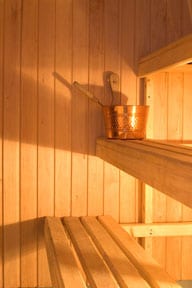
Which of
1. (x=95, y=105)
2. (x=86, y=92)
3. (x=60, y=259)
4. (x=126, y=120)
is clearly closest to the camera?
(x=60, y=259)

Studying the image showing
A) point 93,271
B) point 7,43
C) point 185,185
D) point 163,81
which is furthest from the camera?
→ point 163,81

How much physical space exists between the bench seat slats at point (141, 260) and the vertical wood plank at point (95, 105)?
Result: 182 millimetres

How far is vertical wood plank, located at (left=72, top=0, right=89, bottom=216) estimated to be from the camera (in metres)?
2.42

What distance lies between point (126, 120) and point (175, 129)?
0.47 metres

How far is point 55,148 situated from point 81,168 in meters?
0.18

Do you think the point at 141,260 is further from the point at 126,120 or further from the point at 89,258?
the point at 126,120

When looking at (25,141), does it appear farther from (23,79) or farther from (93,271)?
(93,271)

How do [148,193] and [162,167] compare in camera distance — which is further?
[148,193]

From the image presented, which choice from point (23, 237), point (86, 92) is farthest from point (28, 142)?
point (23, 237)

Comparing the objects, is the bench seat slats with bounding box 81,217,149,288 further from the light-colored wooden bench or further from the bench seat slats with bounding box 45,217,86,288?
the bench seat slats with bounding box 45,217,86,288

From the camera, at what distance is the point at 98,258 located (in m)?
1.73

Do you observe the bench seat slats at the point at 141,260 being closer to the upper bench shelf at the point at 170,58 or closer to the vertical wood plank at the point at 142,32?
the vertical wood plank at the point at 142,32

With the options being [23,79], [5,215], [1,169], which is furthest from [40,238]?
[23,79]

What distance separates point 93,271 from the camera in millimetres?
1576
